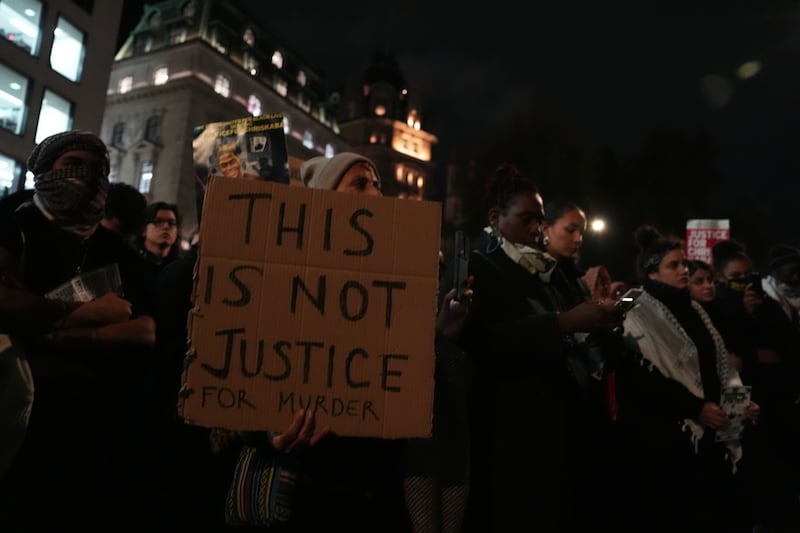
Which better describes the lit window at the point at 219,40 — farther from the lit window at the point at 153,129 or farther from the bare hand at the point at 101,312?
the bare hand at the point at 101,312

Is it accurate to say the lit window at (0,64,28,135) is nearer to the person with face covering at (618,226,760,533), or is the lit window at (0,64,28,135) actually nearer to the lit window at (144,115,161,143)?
the lit window at (144,115,161,143)

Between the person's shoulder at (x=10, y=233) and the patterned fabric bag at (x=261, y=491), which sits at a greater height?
the person's shoulder at (x=10, y=233)

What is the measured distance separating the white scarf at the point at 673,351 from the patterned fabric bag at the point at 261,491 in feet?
8.84

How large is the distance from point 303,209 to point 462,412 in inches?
49.6

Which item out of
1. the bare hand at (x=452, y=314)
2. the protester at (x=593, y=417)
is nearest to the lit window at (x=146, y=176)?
the protester at (x=593, y=417)

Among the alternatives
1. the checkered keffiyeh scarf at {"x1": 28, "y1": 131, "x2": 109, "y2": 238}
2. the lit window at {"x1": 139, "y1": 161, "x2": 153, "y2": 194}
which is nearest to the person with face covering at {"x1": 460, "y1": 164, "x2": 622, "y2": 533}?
the checkered keffiyeh scarf at {"x1": 28, "y1": 131, "x2": 109, "y2": 238}

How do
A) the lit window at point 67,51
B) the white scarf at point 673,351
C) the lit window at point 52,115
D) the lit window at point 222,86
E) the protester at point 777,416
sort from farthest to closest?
A: the lit window at point 222,86, the lit window at point 67,51, the lit window at point 52,115, the protester at point 777,416, the white scarf at point 673,351

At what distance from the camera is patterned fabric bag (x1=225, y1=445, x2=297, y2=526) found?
2182mm

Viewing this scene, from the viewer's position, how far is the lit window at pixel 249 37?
47531mm

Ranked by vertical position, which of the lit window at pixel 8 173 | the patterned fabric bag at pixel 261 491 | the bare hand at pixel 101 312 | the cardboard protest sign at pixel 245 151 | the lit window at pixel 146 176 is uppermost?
the lit window at pixel 146 176

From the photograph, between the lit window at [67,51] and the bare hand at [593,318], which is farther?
the lit window at [67,51]

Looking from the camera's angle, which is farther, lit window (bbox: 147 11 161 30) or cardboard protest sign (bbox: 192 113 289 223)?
lit window (bbox: 147 11 161 30)

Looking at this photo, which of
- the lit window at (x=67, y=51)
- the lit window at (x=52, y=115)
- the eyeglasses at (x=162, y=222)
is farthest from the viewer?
the lit window at (x=67, y=51)

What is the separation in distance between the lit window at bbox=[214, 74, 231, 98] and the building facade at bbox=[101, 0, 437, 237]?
0.25 ft
